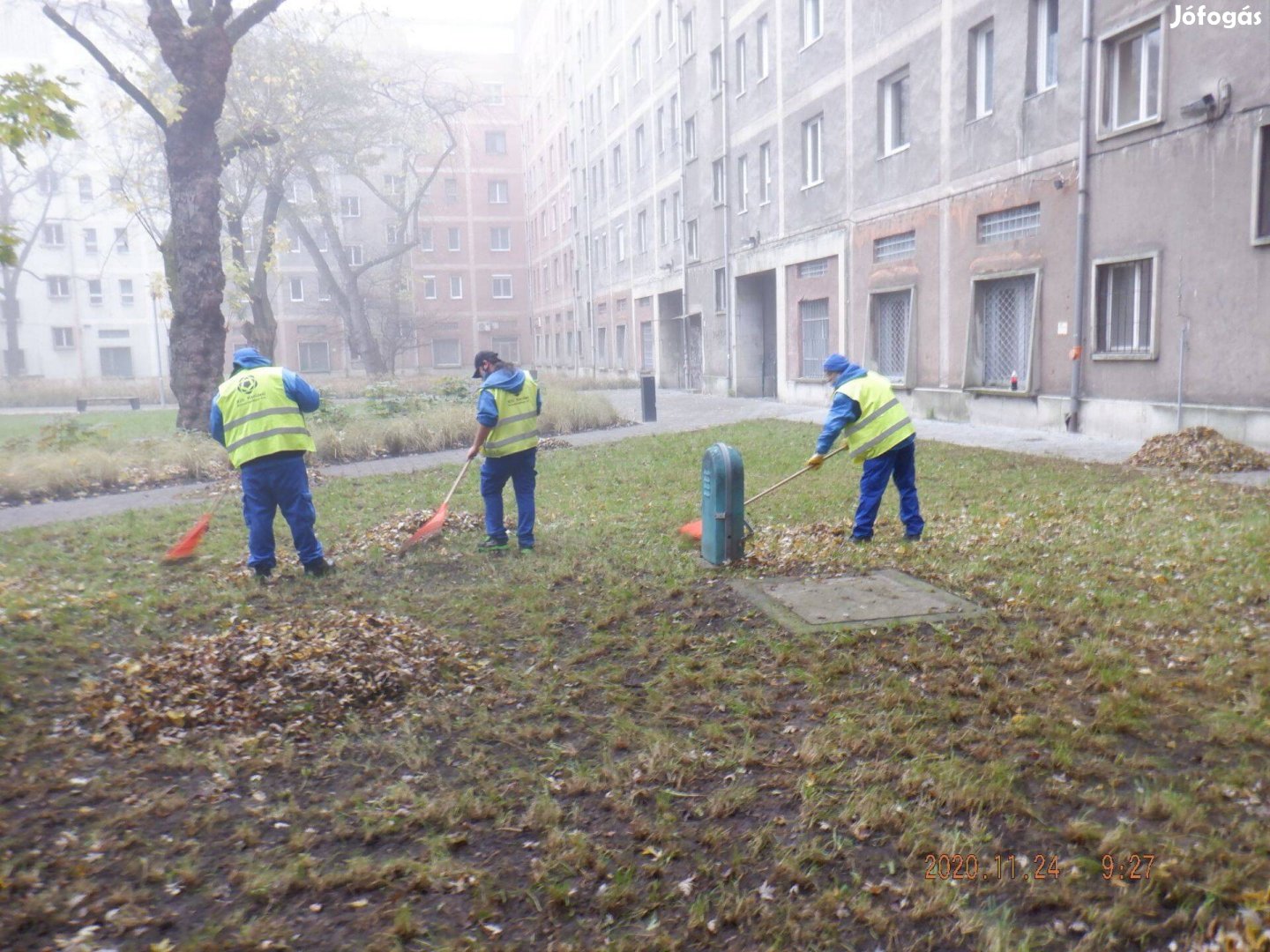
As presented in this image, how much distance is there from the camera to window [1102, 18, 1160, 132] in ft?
41.6

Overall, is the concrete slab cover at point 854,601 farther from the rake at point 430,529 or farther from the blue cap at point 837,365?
the rake at point 430,529

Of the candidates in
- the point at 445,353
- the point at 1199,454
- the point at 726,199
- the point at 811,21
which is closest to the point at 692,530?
the point at 1199,454

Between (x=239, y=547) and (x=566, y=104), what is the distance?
42615mm

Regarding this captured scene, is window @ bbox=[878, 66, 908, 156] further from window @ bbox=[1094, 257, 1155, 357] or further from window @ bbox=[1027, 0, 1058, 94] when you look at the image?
window @ bbox=[1094, 257, 1155, 357]

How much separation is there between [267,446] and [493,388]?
1.80m

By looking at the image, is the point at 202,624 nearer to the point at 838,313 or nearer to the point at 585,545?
the point at 585,545

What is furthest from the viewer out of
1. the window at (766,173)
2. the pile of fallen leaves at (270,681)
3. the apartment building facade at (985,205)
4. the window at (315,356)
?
the window at (315,356)

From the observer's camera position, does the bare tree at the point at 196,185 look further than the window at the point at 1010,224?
Yes

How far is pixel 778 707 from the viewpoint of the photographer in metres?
4.56

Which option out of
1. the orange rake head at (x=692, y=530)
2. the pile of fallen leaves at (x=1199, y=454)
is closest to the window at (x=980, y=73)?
the pile of fallen leaves at (x=1199, y=454)

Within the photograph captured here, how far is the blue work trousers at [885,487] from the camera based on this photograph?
25.5ft

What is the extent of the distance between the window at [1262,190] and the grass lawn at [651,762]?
5.65 metres

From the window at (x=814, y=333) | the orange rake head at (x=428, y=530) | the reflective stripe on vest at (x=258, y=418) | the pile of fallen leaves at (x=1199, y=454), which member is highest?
the window at (x=814, y=333)

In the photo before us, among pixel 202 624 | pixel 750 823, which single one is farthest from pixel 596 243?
pixel 750 823
